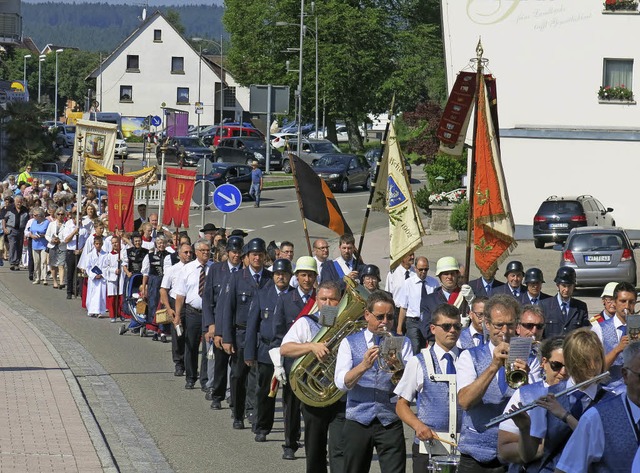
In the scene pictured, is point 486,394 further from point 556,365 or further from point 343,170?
point 343,170

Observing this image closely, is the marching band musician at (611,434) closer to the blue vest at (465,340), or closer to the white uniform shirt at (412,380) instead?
the white uniform shirt at (412,380)

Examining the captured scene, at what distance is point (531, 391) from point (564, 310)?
20.4ft

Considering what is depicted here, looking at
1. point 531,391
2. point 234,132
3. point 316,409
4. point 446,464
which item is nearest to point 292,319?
point 316,409

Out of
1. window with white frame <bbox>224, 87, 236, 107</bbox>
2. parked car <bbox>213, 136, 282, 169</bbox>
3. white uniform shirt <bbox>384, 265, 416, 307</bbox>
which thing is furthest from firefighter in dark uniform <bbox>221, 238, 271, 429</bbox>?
window with white frame <bbox>224, 87, 236, 107</bbox>

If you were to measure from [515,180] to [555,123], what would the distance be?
2.12 m

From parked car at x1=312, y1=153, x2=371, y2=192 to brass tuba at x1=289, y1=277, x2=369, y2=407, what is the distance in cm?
4150

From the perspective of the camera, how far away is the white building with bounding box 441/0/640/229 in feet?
125

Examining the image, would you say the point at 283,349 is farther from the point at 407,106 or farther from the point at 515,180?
the point at 407,106

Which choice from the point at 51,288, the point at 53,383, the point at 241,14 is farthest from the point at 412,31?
the point at 53,383

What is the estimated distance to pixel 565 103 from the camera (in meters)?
38.5

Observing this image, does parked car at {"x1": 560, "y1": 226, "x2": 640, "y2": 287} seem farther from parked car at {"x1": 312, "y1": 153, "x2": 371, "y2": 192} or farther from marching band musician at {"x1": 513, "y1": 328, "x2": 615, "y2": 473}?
parked car at {"x1": 312, "y1": 153, "x2": 371, "y2": 192}

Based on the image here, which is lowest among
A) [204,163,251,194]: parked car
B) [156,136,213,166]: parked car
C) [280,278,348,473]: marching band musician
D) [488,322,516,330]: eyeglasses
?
[280,278,348,473]: marching band musician

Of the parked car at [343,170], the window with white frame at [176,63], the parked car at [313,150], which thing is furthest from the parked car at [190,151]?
the window with white frame at [176,63]

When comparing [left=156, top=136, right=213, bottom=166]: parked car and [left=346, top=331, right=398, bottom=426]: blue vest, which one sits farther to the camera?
[left=156, top=136, right=213, bottom=166]: parked car
